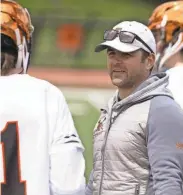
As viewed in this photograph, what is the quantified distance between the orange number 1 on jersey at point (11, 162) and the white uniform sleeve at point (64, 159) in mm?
140

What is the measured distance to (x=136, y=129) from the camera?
10.9 feet

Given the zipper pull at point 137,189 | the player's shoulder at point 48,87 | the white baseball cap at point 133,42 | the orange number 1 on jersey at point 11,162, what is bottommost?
the zipper pull at point 137,189

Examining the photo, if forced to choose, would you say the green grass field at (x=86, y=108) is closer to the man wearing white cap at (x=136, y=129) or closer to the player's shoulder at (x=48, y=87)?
the man wearing white cap at (x=136, y=129)

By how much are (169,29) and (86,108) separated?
931cm

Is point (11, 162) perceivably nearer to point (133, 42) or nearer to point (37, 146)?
point (37, 146)

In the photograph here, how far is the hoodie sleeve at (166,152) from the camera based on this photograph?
126 inches

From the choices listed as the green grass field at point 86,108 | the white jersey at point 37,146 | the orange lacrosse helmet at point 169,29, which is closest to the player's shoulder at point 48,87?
the white jersey at point 37,146

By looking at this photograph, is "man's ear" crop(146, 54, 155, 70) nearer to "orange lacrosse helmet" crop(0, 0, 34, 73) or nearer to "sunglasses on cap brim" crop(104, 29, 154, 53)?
"sunglasses on cap brim" crop(104, 29, 154, 53)

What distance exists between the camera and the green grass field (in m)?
10.5

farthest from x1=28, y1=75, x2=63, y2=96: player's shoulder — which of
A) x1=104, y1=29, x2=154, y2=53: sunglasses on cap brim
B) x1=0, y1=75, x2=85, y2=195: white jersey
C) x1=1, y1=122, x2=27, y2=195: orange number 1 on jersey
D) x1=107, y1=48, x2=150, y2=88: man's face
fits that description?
x1=104, y1=29, x2=154, y2=53: sunglasses on cap brim

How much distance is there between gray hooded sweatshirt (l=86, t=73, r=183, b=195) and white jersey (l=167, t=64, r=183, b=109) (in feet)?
0.83

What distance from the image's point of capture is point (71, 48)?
2133cm

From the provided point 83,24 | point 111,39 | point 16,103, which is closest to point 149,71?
point 111,39

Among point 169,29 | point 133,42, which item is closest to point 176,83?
point 133,42
